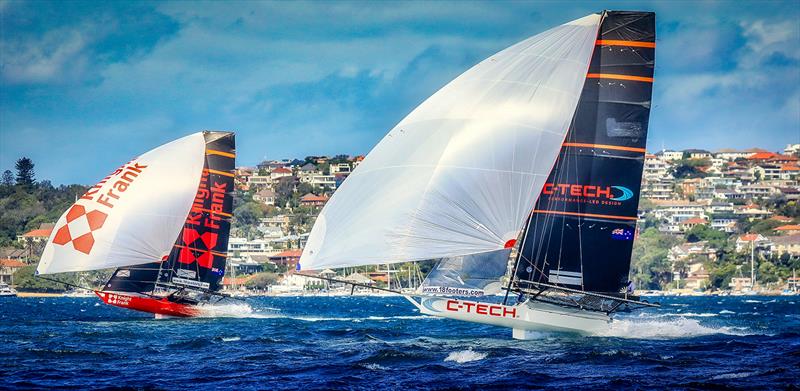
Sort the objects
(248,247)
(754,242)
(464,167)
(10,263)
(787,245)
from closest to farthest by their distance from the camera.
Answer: (464,167), (10,263), (787,245), (754,242), (248,247)

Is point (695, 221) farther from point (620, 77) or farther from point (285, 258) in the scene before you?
point (620, 77)

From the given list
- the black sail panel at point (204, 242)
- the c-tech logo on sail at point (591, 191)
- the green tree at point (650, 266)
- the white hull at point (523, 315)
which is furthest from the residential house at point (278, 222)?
the white hull at point (523, 315)

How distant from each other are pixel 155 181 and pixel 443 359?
22.7 metres

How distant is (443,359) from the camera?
28.9 metres

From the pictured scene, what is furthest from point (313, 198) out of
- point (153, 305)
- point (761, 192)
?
point (153, 305)

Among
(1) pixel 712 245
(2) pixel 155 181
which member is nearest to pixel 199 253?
(2) pixel 155 181

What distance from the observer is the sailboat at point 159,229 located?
153 feet

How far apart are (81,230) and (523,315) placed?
2205cm

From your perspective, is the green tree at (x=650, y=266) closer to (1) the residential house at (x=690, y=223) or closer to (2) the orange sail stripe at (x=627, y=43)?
(1) the residential house at (x=690, y=223)

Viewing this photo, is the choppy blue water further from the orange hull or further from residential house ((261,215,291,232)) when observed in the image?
residential house ((261,215,291,232))

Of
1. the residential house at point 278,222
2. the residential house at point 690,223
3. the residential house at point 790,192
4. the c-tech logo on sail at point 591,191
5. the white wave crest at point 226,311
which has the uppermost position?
the residential house at point 790,192

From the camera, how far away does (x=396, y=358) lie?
29.4 meters

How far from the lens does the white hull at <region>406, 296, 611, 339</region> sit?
31.4 meters

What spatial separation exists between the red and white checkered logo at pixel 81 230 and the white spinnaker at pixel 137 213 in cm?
4
